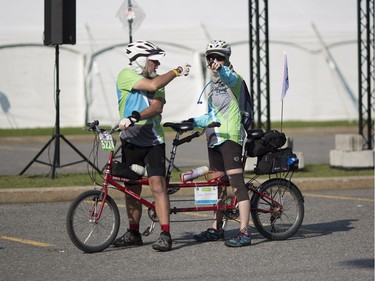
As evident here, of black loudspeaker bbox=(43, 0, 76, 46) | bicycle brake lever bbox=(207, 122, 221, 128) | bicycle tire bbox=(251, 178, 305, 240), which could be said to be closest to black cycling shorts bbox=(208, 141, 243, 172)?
bicycle brake lever bbox=(207, 122, 221, 128)

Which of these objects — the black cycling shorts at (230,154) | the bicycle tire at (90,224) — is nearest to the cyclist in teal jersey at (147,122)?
the bicycle tire at (90,224)

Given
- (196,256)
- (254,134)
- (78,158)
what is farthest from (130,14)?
(196,256)

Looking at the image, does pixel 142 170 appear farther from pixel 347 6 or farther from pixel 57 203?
pixel 347 6

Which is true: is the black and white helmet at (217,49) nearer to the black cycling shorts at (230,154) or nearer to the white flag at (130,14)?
the black cycling shorts at (230,154)

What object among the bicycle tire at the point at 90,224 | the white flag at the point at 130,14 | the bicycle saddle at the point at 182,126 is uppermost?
the white flag at the point at 130,14

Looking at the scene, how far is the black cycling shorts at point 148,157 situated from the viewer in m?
9.31

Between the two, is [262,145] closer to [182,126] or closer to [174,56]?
[182,126]

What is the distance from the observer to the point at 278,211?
390 inches

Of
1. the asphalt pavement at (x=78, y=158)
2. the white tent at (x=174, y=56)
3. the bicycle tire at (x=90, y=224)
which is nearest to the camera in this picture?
the bicycle tire at (x=90, y=224)

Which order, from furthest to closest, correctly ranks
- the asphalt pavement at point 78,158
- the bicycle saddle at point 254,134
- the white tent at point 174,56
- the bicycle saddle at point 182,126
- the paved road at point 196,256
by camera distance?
the white tent at point 174,56
the asphalt pavement at point 78,158
the bicycle saddle at point 254,134
the bicycle saddle at point 182,126
the paved road at point 196,256

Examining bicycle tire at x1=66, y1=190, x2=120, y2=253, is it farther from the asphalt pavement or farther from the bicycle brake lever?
the bicycle brake lever

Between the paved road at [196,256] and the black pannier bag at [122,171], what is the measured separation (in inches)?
25.8

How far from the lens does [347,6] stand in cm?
2961

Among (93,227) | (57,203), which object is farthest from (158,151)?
(57,203)
